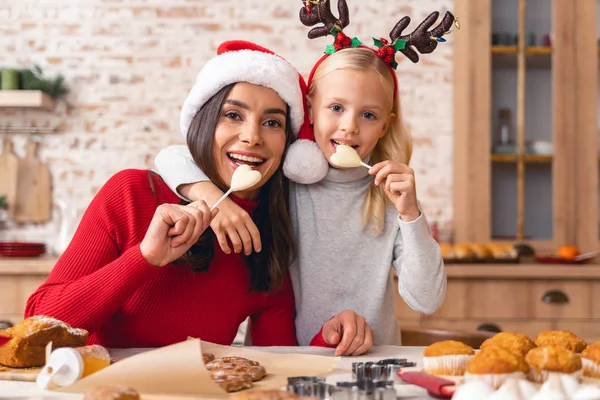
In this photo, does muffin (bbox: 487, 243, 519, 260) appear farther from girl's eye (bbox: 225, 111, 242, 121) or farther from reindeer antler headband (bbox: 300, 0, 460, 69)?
girl's eye (bbox: 225, 111, 242, 121)

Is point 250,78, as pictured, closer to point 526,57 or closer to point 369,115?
point 369,115

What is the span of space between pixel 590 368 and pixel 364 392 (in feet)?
1.39

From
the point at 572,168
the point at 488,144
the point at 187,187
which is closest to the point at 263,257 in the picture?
the point at 187,187

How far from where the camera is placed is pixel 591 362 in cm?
110

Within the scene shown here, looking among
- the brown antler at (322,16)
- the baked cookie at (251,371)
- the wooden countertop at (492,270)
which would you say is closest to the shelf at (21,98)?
the wooden countertop at (492,270)

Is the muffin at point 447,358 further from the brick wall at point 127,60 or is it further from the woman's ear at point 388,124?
the brick wall at point 127,60

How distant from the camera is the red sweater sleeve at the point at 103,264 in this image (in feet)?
4.40

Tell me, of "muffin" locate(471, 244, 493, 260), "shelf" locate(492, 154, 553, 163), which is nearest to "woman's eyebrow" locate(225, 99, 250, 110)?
"muffin" locate(471, 244, 493, 260)

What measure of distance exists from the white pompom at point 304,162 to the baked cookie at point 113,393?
32.3 inches

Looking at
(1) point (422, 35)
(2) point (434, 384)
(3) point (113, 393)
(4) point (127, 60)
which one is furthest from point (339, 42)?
(4) point (127, 60)

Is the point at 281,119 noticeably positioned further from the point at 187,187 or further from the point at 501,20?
the point at 501,20

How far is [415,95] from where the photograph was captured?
140 inches

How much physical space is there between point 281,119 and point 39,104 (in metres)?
2.08

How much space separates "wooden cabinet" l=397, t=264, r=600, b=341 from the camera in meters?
3.03
